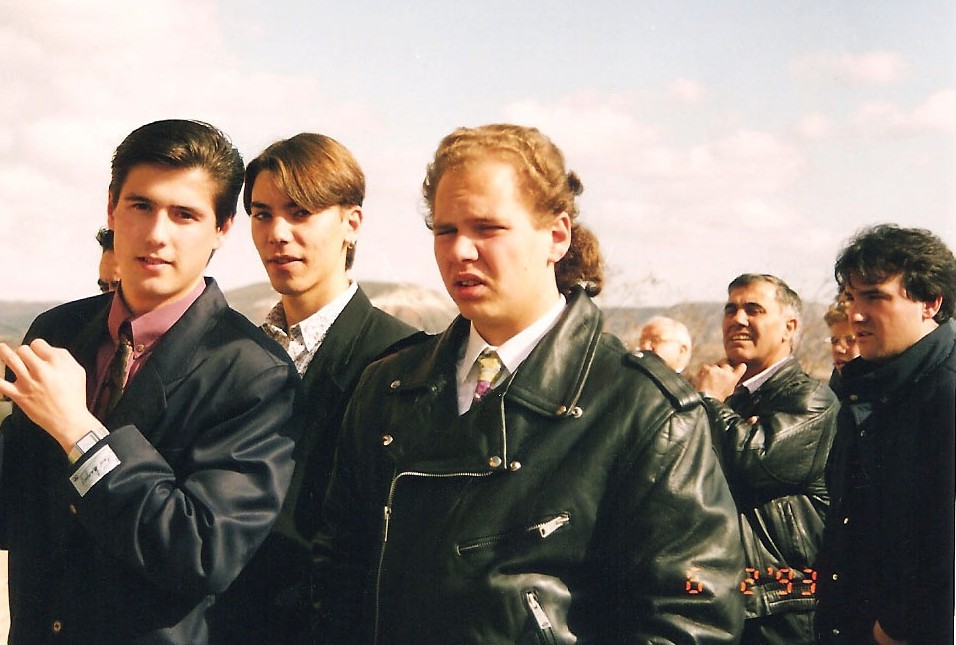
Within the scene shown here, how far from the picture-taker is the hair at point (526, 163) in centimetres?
240

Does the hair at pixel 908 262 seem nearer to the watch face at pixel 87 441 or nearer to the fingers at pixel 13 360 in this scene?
the watch face at pixel 87 441

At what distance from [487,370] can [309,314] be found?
2.66ft

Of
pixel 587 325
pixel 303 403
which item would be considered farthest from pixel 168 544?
pixel 587 325

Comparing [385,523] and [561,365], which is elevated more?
[561,365]

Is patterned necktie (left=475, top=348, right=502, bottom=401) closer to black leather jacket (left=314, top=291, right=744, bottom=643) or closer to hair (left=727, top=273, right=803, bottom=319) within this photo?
black leather jacket (left=314, top=291, right=744, bottom=643)

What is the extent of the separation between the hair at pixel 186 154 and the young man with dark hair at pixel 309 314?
0.29m

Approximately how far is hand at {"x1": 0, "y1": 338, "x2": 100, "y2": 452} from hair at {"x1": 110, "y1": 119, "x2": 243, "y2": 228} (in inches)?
19.9

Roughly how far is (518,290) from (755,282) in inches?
71.1

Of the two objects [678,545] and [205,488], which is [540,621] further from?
[205,488]

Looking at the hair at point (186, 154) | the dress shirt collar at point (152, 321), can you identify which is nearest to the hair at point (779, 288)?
the hair at point (186, 154)

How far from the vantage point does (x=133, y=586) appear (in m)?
2.38

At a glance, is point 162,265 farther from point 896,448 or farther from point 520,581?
point 896,448

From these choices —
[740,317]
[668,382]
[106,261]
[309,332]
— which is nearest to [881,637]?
[668,382]

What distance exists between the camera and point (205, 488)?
2.33 m
